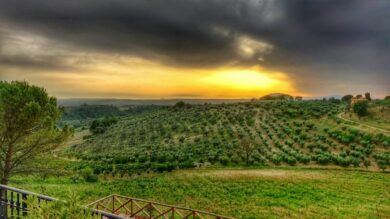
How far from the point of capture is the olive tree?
64.1ft

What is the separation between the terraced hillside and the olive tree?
2096cm

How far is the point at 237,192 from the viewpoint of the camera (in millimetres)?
30234

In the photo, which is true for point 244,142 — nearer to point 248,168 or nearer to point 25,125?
point 248,168

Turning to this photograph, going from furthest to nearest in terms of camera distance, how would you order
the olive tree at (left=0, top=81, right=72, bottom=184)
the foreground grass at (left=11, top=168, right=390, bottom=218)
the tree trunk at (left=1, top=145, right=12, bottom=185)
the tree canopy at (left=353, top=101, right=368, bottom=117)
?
the tree canopy at (left=353, top=101, right=368, bottom=117)
the foreground grass at (left=11, top=168, right=390, bottom=218)
the tree trunk at (left=1, top=145, right=12, bottom=185)
the olive tree at (left=0, top=81, right=72, bottom=184)

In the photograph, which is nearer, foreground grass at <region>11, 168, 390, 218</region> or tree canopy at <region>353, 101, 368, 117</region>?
foreground grass at <region>11, 168, 390, 218</region>

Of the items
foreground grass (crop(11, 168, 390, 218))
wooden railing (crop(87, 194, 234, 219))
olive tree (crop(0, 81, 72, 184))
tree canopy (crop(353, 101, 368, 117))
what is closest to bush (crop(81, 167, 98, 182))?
foreground grass (crop(11, 168, 390, 218))

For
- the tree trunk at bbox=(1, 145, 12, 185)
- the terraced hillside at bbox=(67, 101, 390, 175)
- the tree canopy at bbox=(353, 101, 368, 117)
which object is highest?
the tree canopy at bbox=(353, 101, 368, 117)

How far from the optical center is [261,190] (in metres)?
31.0

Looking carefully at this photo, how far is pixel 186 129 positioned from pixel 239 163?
26981mm

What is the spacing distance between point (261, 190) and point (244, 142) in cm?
1678

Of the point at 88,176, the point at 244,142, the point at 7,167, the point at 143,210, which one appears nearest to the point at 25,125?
the point at 7,167

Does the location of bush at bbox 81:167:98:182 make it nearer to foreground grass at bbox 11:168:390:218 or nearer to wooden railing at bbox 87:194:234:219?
foreground grass at bbox 11:168:390:218

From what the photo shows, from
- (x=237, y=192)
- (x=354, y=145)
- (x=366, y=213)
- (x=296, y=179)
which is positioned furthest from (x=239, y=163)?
(x=366, y=213)

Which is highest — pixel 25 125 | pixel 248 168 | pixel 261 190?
pixel 25 125
